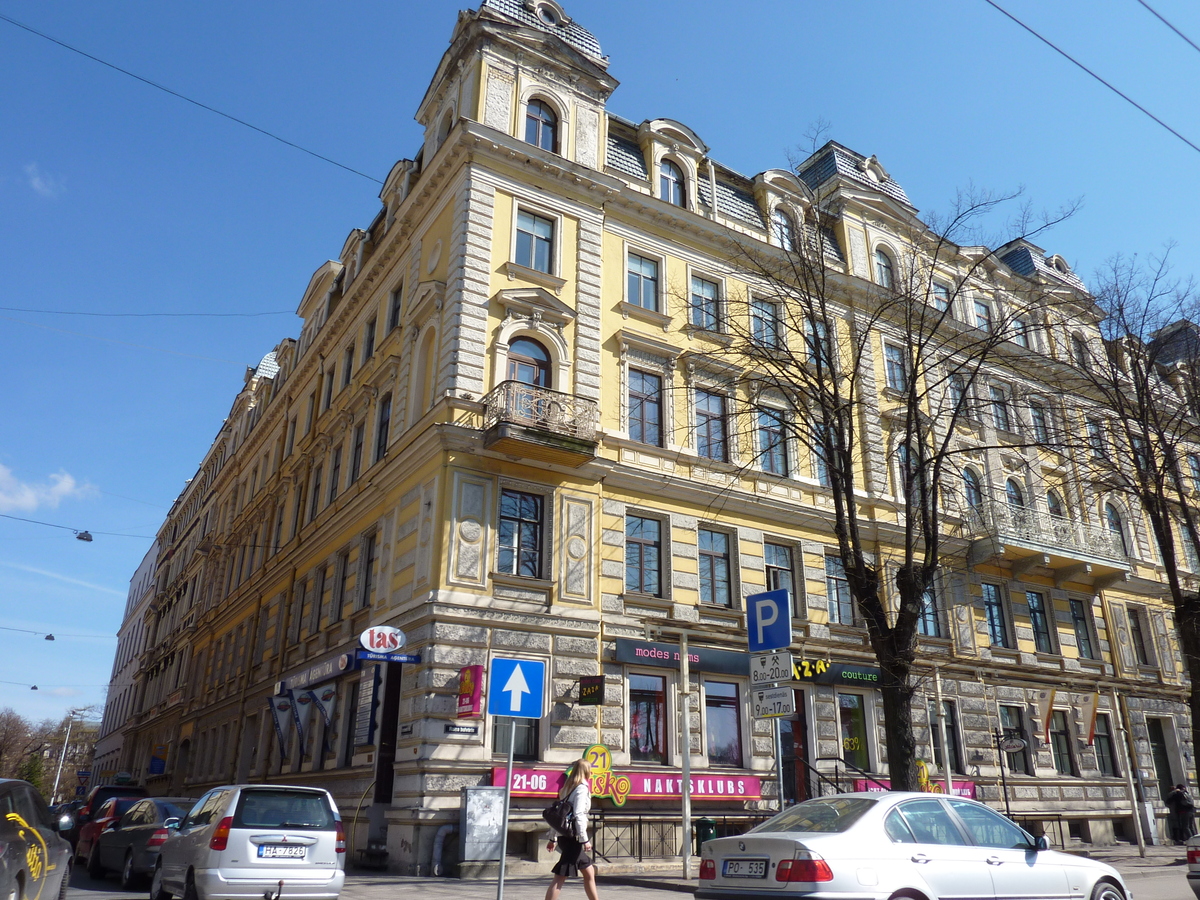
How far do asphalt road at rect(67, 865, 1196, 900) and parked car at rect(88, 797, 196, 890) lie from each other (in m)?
0.34

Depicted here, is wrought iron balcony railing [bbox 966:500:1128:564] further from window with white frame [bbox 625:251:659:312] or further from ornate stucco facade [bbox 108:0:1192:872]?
window with white frame [bbox 625:251:659:312]

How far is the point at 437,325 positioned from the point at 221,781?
747 inches

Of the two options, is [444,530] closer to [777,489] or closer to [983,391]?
[777,489]

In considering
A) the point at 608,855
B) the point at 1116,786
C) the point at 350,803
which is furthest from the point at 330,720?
the point at 1116,786

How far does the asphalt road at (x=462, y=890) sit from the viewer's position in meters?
12.4

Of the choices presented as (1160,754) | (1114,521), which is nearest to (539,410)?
(1160,754)

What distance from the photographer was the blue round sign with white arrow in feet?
33.0

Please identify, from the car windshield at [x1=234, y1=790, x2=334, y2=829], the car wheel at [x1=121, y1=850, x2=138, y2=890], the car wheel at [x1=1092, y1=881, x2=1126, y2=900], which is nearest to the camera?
the car wheel at [x1=1092, y1=881, x2=1126, y2=900]

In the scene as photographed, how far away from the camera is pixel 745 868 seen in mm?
7664

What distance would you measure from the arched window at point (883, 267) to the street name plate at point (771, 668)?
1811cm

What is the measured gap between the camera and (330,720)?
69.6 ft

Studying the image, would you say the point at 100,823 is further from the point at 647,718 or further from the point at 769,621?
the point at 769,621

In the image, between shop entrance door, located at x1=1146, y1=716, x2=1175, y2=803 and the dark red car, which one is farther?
shop entrance door, located at x1=1146, y1=716, x2=1175, y2=803

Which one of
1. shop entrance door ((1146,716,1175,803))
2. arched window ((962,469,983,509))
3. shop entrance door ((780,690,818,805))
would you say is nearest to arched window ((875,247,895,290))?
arched window ((962,469,983,509))
